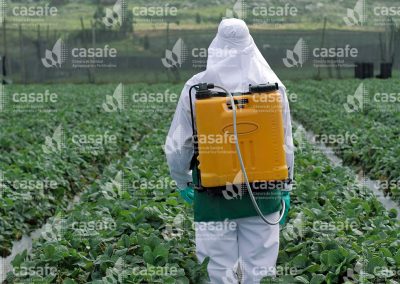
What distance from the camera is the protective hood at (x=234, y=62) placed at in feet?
13.1

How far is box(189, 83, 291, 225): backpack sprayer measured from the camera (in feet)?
12.2

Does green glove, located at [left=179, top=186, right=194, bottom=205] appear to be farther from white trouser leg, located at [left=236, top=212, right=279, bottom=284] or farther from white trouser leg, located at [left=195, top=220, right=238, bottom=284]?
white trouser leg, located at [left=236, top=212, right=279, bottom=284]

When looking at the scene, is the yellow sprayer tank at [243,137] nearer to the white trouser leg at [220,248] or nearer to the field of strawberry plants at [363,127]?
the white trouser leg at [220,248]

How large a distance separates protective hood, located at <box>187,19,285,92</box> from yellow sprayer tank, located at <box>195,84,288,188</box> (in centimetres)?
20

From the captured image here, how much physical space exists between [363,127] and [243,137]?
409 inches

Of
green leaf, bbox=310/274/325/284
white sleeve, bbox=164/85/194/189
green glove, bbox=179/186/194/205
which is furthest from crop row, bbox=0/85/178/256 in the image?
green leaf, bbox=310/274/325/284

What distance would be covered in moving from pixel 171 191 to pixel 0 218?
1.96 meters

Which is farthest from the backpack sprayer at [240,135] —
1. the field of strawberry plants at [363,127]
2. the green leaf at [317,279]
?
the field of strawberry plants at [363,127]

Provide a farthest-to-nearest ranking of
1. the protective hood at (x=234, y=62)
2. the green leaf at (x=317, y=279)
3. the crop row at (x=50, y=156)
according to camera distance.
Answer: the crop row at (x=50, y=156) < the green leaf at (x=317, y=279) < the protective hood at (x=234, y=62)

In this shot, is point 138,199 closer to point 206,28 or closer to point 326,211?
point 326,211

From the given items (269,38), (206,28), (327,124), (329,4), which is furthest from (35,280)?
(329,4)

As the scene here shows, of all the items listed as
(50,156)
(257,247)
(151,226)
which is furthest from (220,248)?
(50,156)

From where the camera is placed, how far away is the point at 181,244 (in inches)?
200

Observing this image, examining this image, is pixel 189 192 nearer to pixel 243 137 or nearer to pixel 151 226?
pixel 243 137
